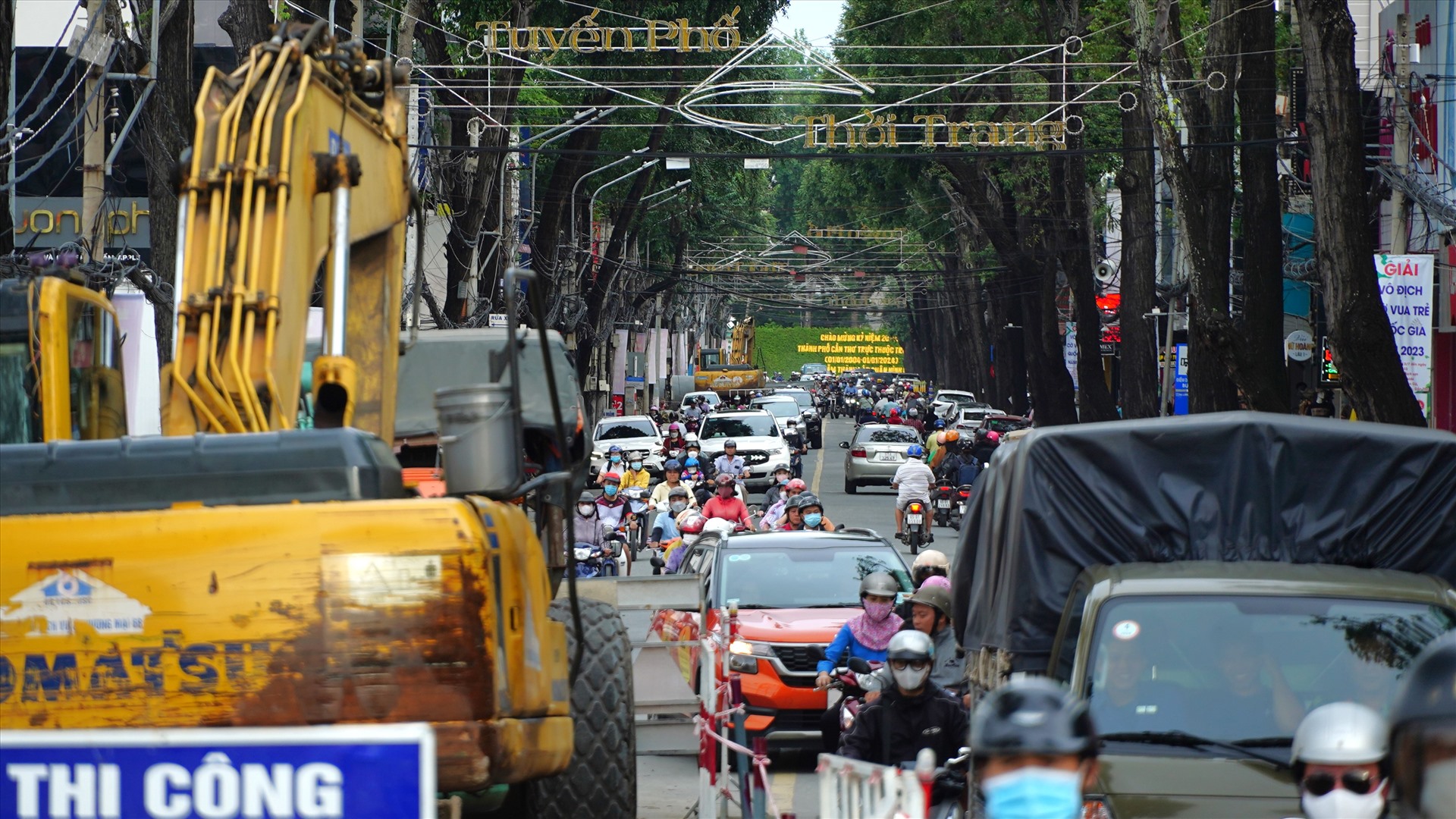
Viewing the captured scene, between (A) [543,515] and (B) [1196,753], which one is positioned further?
(A) [543,515]

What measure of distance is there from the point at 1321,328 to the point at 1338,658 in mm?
32912

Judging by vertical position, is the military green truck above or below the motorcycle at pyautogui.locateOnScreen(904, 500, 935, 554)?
above

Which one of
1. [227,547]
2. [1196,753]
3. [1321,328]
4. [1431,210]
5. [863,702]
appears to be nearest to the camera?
[227,547]

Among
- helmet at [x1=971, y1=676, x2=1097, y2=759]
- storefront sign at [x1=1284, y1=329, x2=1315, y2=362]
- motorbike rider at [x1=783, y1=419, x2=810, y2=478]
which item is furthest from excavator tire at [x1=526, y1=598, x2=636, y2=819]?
motorbike rider at [x1=783, y1=419, x2=810, y2=478]

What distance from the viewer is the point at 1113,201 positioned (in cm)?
5169

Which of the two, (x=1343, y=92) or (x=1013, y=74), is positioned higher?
(x=1013, y=74)

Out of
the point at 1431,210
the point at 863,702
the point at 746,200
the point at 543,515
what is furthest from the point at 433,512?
the point at 746,200

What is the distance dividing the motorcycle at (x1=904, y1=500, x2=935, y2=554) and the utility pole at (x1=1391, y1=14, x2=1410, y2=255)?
768cm

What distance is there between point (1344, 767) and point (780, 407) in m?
52.1

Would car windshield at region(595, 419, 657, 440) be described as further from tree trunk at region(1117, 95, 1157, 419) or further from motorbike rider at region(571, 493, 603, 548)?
motorbike rider at region(571, 493, 603, 548)

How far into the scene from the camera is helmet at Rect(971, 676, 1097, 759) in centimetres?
369

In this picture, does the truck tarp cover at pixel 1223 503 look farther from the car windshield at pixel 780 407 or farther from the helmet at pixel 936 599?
the car windshield at pixel 780 407

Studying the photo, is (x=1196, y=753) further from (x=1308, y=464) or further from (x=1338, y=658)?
(x=1308, y=464)

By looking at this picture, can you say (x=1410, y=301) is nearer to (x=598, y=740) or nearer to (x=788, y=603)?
(x=788, y=603)
